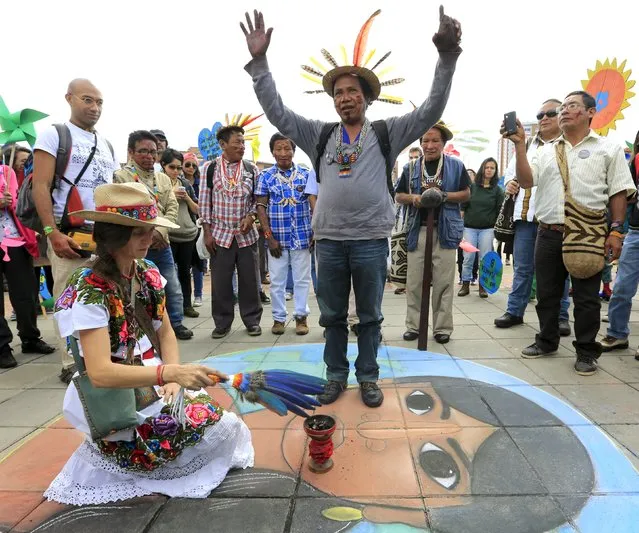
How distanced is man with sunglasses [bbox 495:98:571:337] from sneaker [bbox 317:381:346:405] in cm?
245

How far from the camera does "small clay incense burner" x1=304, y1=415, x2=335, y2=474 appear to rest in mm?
1889

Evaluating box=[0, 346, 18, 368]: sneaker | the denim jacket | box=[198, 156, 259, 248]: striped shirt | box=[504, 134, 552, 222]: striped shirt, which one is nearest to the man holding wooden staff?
the denim jacket

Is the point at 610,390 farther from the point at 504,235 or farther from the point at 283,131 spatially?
the point at 283,131

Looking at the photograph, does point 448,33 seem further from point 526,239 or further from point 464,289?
point 464,289

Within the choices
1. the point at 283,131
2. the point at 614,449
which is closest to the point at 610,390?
the point at 614,449

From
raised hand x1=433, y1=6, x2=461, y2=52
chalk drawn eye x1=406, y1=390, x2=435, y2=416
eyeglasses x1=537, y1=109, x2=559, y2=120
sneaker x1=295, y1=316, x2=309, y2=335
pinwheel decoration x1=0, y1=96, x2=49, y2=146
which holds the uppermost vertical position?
raised hand x1=433, y1=6, x2=461, y2=52

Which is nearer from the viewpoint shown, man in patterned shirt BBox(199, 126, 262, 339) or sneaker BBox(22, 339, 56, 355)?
sneaker BBox(22, 339, 56, 355)

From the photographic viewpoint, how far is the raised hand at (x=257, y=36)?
250 centimetres

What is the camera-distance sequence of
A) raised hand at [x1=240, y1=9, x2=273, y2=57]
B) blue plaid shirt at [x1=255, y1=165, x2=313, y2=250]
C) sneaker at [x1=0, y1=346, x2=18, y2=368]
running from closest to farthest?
raised hand at [x1=240, y1=9, x2=273, y2=57]
sneaker at [x1=0, y1=346, x2=18, y2=368]
blue plaid shirt at [x1=255, y1=165, x2=313, y2=250]

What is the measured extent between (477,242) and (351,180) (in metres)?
4.44

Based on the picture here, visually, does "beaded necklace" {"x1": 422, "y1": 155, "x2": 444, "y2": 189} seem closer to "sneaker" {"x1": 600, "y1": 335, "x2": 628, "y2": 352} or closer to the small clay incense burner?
"sneaker" {"x1": 600, "y1": 335, "x2": 628, "y2": 352}

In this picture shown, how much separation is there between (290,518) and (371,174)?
76.2 inches

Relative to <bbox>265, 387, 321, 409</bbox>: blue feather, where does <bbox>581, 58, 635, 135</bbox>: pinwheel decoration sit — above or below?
above

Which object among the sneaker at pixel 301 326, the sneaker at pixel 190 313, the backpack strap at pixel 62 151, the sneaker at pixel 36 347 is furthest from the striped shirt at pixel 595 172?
the sneaker at pixel 36 347
